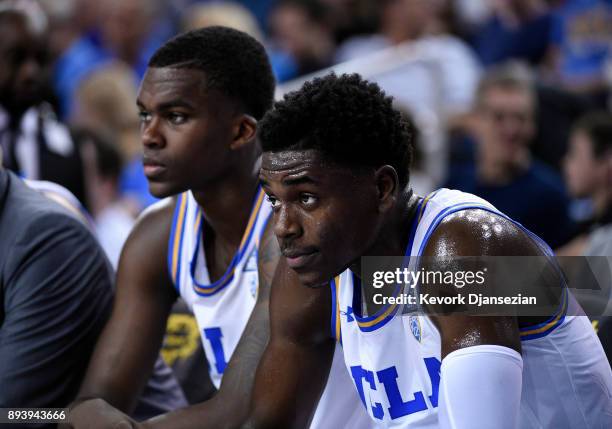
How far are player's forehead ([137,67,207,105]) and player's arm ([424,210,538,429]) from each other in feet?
3.68

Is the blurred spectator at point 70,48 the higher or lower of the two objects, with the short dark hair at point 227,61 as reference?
higher

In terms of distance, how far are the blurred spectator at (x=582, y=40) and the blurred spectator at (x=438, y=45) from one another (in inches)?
25.5

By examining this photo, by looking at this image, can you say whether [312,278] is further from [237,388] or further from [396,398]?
[237,388]

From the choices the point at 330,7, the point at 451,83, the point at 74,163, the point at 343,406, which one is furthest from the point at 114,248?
the point at 330,7

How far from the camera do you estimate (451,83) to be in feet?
24.3

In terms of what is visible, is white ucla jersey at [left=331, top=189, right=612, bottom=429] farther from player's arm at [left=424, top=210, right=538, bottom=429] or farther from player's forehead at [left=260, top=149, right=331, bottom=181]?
player's forehead at [left=260, top=149, right=331, bottom=181]

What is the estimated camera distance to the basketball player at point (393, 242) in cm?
225

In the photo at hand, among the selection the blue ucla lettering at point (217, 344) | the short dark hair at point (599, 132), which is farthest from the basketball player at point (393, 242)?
the short dark hair at point (599, 132)

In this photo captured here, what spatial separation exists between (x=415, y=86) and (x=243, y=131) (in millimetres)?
3713

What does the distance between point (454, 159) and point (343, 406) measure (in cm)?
388

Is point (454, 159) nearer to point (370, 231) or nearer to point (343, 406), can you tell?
point (343, 406)

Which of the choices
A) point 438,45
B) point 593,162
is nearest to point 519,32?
point 438,45

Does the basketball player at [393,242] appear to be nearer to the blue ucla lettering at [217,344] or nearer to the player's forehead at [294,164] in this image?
the player's forehead at [294,164]

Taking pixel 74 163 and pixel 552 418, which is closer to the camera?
pixel 552 418
